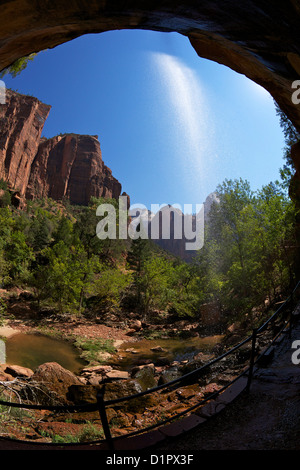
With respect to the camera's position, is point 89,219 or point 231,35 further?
point 89,219

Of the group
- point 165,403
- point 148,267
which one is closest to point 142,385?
point 165,403

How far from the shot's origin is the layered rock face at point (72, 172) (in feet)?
332

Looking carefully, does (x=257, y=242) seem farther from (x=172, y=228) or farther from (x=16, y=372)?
(x=172, y=228)

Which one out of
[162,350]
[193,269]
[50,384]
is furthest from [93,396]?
[193,269]

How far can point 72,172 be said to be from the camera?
363ft

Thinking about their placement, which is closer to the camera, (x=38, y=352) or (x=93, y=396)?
(x=93, y=396)

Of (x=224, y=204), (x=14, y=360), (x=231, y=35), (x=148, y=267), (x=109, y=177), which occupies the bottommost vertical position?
(x=14, y=360)

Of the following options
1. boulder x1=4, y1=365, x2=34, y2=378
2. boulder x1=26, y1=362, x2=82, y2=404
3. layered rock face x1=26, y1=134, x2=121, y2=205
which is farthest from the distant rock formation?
boulder x1=26, y1=362, x2=82, y2=404

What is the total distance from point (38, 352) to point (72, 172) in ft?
359

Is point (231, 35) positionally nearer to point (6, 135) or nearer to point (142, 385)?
point (142, 385)
